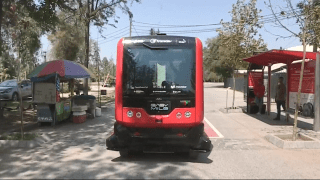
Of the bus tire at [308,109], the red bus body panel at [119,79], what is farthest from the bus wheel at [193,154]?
the bus tire at [308,109]

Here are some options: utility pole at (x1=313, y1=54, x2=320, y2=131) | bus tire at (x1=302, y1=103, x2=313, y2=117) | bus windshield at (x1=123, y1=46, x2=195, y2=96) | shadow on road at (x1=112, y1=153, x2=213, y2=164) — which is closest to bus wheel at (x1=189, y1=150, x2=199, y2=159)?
shadow on road at (x1=112, y1=153, x2=213, y2=164)

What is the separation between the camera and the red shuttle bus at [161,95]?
581cm

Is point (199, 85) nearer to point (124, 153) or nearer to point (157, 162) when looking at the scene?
point (157, 162)

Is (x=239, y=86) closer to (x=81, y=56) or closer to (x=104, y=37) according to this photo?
(x=81, y=56)

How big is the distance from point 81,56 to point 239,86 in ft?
80.5

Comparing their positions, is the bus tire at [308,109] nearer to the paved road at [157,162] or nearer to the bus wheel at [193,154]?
the paved road at [157,162]

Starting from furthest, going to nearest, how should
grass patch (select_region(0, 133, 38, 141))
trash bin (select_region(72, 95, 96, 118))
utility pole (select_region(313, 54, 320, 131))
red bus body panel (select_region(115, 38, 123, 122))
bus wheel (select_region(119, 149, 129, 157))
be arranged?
trash bin (select_region(72, 95, 96, 118)) → utility pole (select_region(313, 54, 320, 131)) → grass patch (select_region(0, 133, 38, 141)) → bus wheel (select_region(119, 149, 129, 157)) → red bus body panel (select_region(115, 38, 123, 122))

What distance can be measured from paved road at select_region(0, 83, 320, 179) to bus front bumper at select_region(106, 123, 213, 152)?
376mm

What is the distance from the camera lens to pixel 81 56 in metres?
26.8

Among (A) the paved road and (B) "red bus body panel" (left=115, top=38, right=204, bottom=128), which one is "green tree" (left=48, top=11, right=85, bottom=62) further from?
(B) "red bus body panel" (left=115, top=38, right=204, bottom=128)

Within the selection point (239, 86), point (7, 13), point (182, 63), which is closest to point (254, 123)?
point (182, 63)

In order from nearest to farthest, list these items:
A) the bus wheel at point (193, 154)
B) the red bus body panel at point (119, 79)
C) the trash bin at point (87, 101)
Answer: the red bus body panel at point (119, 79), the bus wheel at point (193, 154), the trash bin at point (87, 101)

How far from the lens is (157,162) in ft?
20.3

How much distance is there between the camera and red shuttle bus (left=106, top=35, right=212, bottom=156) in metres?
5.81
